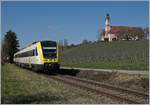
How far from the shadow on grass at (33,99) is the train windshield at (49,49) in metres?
15.9

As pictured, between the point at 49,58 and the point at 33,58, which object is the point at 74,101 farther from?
the point at 33,58

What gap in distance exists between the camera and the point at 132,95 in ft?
52.7

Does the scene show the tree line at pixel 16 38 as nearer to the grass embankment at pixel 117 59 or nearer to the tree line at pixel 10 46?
the tree line at pixel 10 46

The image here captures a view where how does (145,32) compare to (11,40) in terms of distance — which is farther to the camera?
(145,32)

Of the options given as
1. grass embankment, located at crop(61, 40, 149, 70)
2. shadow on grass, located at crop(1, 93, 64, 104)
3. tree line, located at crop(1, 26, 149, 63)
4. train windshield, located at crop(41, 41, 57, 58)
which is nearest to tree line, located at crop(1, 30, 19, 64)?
tree line, located at crop(1, 26, 149, 63)

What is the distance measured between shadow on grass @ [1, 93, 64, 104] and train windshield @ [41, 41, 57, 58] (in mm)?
15892

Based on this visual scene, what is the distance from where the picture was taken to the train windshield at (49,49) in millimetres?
31663

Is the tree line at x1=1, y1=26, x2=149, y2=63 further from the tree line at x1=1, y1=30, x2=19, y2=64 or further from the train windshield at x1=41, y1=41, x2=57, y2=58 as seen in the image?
the train windshield at x1=41, y1=41, x2=57, y2=58

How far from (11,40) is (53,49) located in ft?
288

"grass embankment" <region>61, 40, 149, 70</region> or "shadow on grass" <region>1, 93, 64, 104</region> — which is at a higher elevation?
"grass embankment" <region>61, 40, 149, 70</region>

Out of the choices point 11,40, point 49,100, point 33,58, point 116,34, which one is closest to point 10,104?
point 49,100

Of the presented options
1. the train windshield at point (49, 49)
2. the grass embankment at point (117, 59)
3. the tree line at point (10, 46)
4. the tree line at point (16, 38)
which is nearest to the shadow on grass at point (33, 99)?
the train windshield at point (49, 49)

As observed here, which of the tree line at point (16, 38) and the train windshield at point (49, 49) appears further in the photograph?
the tree line at point (16, 38)

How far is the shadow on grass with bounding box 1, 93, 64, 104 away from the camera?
13.7m
